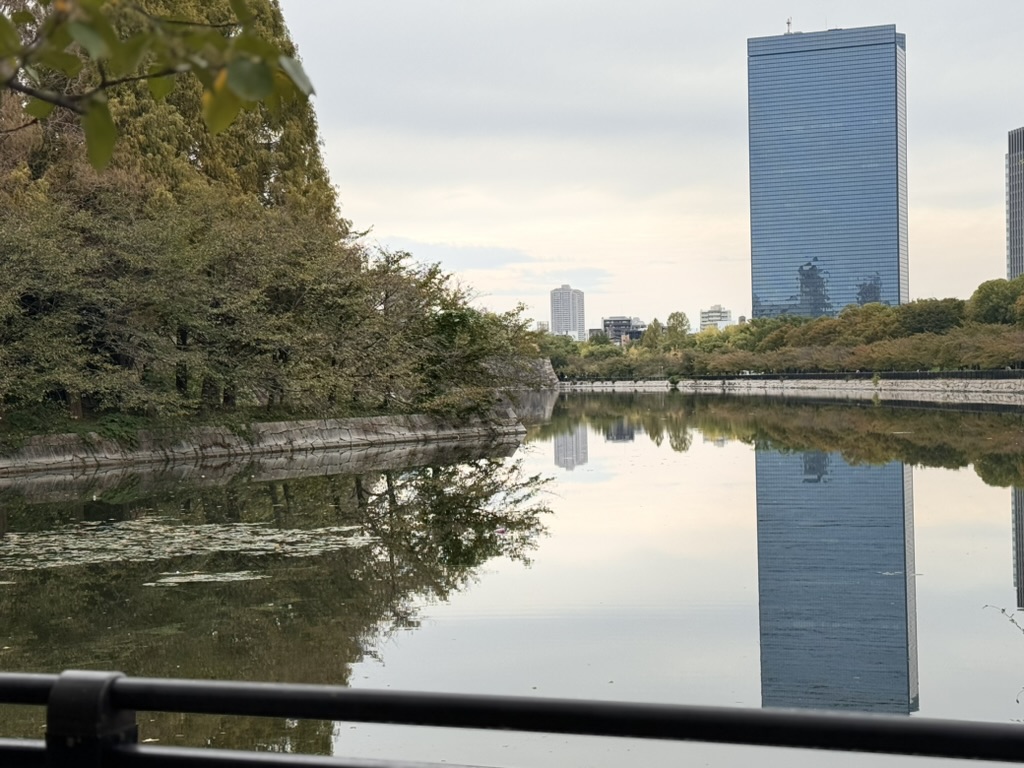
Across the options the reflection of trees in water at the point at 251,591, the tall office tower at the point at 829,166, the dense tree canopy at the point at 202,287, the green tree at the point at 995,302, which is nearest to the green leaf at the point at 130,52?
the reflection of trees in water at the point at 251,591

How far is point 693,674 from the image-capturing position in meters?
5.61

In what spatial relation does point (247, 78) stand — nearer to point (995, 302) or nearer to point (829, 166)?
point (995, 302)

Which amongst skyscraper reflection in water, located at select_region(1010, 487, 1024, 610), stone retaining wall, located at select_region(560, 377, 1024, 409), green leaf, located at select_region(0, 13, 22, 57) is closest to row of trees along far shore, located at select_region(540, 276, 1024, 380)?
stone retaining wall, located at select_region(560, 377, 1024, 409)

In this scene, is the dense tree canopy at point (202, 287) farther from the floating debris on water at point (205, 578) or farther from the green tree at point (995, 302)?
the green tree at point (995, 302)

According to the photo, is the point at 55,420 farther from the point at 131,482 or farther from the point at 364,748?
the point at 364,748

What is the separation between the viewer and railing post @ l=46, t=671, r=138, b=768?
147 centimetres

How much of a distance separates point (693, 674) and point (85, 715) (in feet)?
14.7

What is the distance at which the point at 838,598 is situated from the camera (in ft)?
24.3

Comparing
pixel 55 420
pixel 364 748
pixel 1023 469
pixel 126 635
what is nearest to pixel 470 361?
pixel 55 420

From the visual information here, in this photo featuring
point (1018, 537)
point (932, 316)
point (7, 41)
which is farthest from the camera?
point (932, 316)

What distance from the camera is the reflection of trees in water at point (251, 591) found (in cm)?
583

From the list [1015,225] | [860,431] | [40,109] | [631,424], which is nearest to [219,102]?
[40,109]

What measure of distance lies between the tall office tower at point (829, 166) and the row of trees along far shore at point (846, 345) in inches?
1059

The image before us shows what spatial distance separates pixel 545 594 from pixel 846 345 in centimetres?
6232
